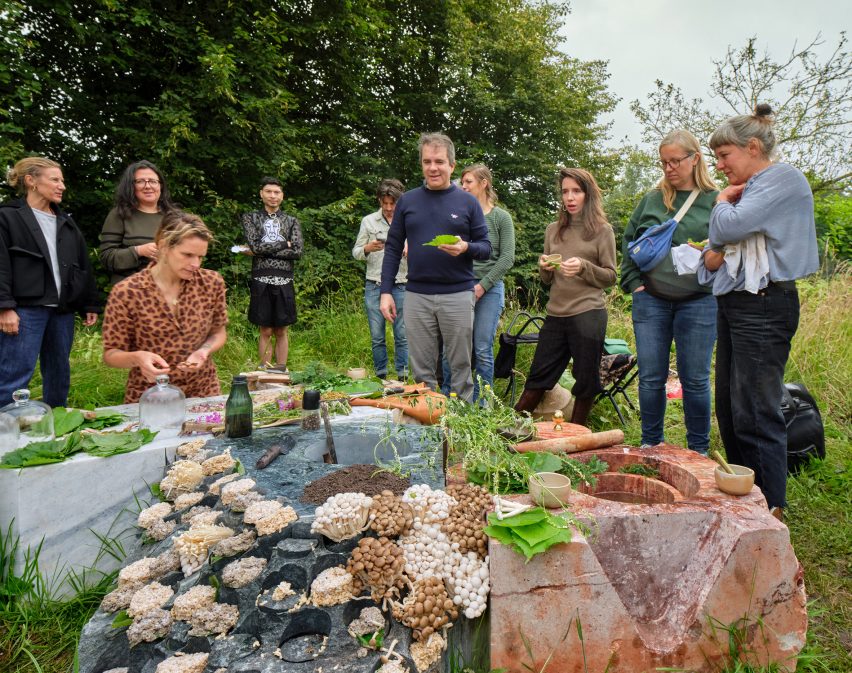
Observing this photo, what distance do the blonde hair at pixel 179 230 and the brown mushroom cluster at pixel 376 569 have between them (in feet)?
6.30

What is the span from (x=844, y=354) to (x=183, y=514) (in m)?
5.97

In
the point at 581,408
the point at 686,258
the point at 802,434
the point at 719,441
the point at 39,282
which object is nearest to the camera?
the point at 686,258

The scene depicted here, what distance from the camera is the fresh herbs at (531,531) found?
1601 millimetres

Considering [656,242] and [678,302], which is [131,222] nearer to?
[656,242]

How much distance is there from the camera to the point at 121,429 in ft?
8.08

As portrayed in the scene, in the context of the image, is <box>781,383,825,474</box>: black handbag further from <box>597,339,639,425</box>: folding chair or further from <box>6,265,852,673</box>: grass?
<box>597,339,639,425</box>: folding chair

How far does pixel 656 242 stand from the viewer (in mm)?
3100

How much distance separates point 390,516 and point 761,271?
1.89 meters

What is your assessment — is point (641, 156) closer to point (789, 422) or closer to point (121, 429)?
point (789, 422)

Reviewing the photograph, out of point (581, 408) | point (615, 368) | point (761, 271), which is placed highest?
point (761, 271)

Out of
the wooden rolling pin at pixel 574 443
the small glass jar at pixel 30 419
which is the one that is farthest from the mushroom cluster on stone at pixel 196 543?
the wooden rolling pin at pixel 574 443

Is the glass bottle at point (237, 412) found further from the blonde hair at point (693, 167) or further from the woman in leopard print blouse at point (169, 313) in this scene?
the blonde hair at point (693, 167)

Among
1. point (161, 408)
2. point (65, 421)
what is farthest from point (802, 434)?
point (65, 421)

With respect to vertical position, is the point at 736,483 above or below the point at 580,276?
below
